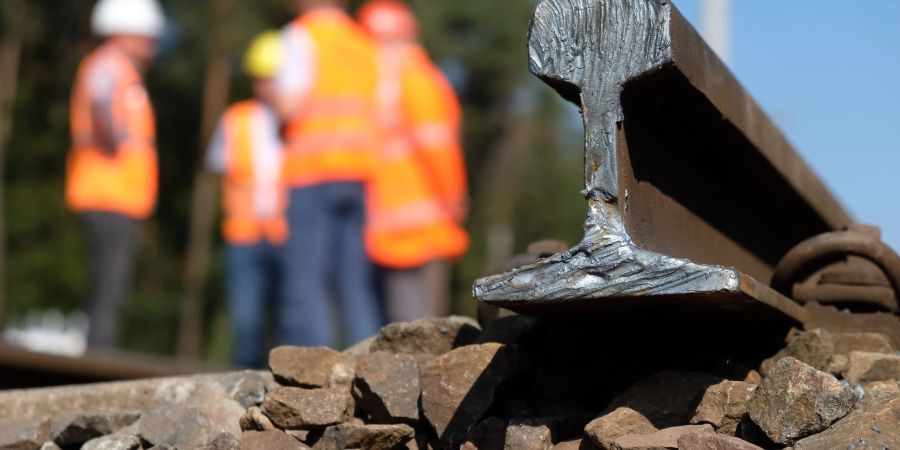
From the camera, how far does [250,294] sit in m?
10.4

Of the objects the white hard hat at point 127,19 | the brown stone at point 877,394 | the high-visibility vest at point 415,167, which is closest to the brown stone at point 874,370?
the brown stone at point 877,394

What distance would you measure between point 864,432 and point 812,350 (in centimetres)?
54

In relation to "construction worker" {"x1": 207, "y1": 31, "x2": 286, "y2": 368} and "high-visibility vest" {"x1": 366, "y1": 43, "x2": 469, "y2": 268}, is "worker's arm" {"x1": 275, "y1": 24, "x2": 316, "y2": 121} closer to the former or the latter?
"high-visibility vest" {"x1": 366, "y1": 43, "x2": 469, "y2": 268}

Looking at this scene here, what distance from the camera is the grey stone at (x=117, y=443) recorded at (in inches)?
121

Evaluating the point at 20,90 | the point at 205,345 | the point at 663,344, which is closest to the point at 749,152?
the point at 663,344

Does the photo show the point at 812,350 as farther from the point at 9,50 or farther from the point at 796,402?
the point at 9,50

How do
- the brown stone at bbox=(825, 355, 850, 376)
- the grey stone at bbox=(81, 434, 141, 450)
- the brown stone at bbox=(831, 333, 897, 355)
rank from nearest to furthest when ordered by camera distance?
the brown stone at bbox=(825, 355, 850, 376) → the grey stone at bbox=(81, 434, 141, 450) → the brown stone at bbox=(831, 333, 897, 355)

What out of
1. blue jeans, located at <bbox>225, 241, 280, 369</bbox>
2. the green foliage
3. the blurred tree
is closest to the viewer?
blue jeans, located at <bbox>225, 241, 280, 369</bbox>

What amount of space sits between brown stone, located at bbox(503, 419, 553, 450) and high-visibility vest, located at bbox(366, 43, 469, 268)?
6.13m

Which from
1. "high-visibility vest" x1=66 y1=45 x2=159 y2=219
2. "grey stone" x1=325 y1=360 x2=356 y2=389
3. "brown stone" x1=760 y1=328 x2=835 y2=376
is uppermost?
"high-visibility vest" x1=66 y1=45 x2=159 y2=219

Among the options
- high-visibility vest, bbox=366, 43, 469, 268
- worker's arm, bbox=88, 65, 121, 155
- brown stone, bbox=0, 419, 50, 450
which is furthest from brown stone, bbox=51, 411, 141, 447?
worker's arm, bbox=88, 65, 121, 155

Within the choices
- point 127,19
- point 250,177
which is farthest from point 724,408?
point 250,177

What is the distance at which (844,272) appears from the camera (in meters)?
3.54

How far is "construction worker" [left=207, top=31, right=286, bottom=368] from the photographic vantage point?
1030 cm
